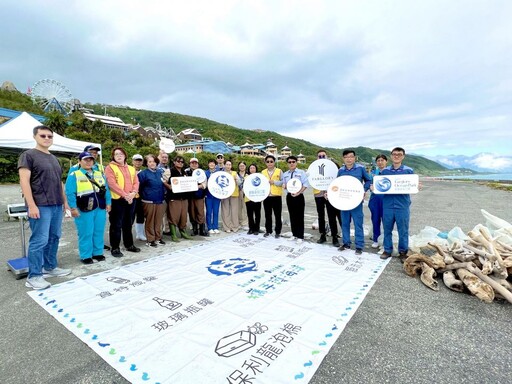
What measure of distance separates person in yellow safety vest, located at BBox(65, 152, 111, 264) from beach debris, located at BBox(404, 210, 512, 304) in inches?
187

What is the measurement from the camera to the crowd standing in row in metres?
3.25

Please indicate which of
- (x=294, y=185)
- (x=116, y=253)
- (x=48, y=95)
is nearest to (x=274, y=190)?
(x=294, y=185)

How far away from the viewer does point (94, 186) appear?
13.3 ft

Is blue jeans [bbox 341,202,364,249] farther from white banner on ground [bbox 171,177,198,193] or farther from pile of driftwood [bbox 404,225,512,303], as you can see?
white banner on ground [bbox 171,177,198,193]

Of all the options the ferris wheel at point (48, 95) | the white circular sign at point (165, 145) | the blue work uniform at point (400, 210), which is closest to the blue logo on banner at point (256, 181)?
the white circular sign at point (165, 145)

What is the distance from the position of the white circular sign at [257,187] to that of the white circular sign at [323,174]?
0.96m

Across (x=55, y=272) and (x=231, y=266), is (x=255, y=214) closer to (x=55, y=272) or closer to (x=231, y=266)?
(x=231, y=266)

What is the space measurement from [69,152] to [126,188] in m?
6.25

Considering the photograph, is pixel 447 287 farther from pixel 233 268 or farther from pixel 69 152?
pixel 69 152

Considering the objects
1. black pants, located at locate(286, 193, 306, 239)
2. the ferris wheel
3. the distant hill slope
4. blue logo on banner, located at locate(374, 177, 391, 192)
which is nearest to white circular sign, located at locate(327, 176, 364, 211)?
blue logo on banner, located at locate(374, 177, 391, 192)

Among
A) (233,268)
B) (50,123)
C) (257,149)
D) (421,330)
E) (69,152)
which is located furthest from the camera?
(257,149)

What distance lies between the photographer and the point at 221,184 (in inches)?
235

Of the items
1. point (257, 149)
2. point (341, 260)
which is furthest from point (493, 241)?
point (257, 149)

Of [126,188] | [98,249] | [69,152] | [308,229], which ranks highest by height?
[69,152]
